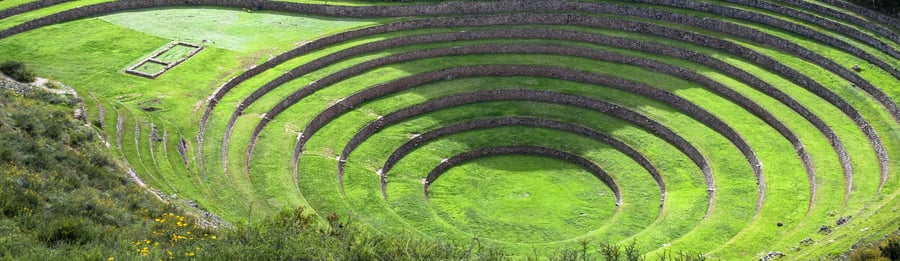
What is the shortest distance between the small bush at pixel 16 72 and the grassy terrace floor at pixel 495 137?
282 centimetres

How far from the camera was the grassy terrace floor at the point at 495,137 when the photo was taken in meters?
39.7

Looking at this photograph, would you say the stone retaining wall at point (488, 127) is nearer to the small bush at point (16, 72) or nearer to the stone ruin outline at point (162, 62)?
the stone ruin outline at point (162, 62)

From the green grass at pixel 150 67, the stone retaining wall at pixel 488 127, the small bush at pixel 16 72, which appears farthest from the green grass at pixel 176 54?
the stone retaining wall at pixel 488 127

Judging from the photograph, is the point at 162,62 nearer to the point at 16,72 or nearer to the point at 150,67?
the point at 150,67

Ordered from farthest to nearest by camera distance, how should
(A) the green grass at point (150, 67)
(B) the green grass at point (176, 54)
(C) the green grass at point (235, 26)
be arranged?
(C) the green grass at point (235, 26) → (B) the green grass at point (176, 54) → (A) the green grass at point (150, 67)

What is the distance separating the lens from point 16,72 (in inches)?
1789

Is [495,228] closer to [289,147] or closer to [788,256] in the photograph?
[289,147]

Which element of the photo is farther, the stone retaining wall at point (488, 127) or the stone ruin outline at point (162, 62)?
the stone ruin outline at point (162, 62)

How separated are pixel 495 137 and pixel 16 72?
27.9 metres

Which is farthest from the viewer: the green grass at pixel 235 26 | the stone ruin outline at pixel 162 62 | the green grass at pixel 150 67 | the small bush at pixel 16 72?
the green grass at pixel 235 26

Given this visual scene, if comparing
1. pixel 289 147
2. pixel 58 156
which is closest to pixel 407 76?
pixel 289 147

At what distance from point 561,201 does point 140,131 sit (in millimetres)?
22741

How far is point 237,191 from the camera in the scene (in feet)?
127

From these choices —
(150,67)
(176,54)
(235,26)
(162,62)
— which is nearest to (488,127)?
(235,26)
